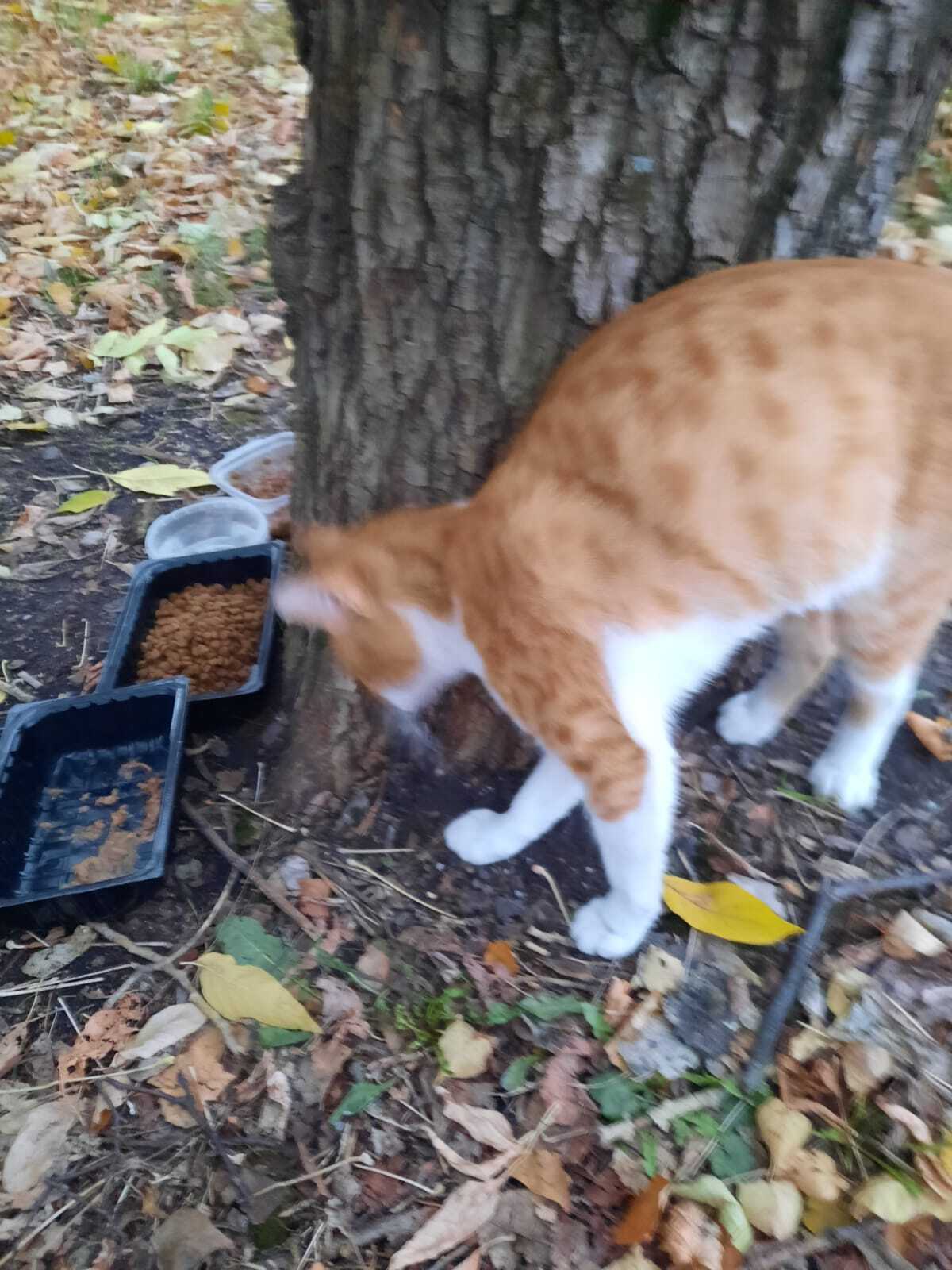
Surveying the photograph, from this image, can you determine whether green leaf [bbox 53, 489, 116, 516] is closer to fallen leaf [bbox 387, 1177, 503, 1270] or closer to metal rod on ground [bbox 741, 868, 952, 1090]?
fallen leaf [bbox 387, 1177, 503, 1270]

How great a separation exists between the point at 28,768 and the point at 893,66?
2.09m

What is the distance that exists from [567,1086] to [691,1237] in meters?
0.29

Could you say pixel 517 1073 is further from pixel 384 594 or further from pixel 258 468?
pixel 258 468

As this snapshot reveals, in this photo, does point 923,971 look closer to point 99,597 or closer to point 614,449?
point 614,449

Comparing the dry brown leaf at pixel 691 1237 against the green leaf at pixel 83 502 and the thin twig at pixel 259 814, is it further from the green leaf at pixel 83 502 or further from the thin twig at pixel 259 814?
the green leaf at pixel 83 502

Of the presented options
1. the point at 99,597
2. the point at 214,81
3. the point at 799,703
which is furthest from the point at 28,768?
the point at 214,81

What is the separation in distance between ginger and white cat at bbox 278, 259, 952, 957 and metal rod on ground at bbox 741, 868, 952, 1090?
270mm

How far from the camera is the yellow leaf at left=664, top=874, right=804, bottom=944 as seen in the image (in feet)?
5.63

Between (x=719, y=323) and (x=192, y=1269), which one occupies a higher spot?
(x=719, y=323)

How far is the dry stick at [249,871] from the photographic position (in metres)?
1.79

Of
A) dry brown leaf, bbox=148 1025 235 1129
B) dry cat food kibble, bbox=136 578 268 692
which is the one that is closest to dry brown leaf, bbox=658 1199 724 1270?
dry brown leaf, bbox=148 1025 235 1129

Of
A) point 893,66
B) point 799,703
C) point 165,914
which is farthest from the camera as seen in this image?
point 799,703

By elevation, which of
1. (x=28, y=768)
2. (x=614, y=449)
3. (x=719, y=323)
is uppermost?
(x=719, y=323)

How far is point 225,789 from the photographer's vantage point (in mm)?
2055
